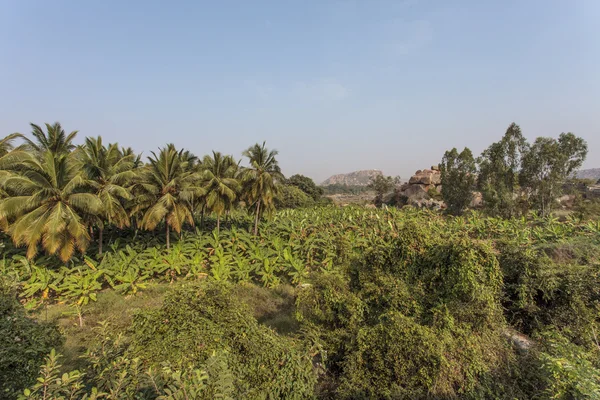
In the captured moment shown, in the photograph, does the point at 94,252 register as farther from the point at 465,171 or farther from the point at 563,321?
the point at 465,171

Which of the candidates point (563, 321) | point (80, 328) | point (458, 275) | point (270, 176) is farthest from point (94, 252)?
point (563, 321)

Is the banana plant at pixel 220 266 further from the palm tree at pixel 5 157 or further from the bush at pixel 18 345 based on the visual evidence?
the palm tree at pixel 5 157

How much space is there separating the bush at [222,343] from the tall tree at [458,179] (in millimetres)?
28459

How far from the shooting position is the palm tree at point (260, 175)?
1595 centimetres

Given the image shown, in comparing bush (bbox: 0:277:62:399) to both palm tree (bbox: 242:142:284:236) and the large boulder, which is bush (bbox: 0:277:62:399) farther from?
the large boulder

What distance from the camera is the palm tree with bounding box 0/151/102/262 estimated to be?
10.2 meters

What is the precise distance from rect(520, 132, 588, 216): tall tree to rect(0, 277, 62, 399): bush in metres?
29.9

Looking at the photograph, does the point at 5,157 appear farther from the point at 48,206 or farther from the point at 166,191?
the point at 166,191

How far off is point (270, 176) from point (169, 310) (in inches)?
477

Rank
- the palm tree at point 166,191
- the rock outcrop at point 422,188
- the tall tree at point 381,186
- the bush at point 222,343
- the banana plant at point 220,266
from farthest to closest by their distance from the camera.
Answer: the tall tree at point 381,186, the rock outcrop at point 422,188, the palm tree at point 166,191, the banana plant at point 220,266, the bush at point 222,343

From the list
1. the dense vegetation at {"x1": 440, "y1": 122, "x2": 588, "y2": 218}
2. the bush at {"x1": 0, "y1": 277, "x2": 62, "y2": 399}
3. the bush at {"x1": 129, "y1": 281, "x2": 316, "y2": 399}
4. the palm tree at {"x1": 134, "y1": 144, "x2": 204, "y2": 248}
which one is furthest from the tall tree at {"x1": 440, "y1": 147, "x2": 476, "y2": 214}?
the bush at {"x1": 0, "y1": 277, "x2": 62, "y2": 399}

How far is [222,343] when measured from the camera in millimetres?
4211

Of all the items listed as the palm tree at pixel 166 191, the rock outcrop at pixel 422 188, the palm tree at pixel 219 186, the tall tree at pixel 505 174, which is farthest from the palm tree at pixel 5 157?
the rock outcrop at pixel 422 188

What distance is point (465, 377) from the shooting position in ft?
17.2
